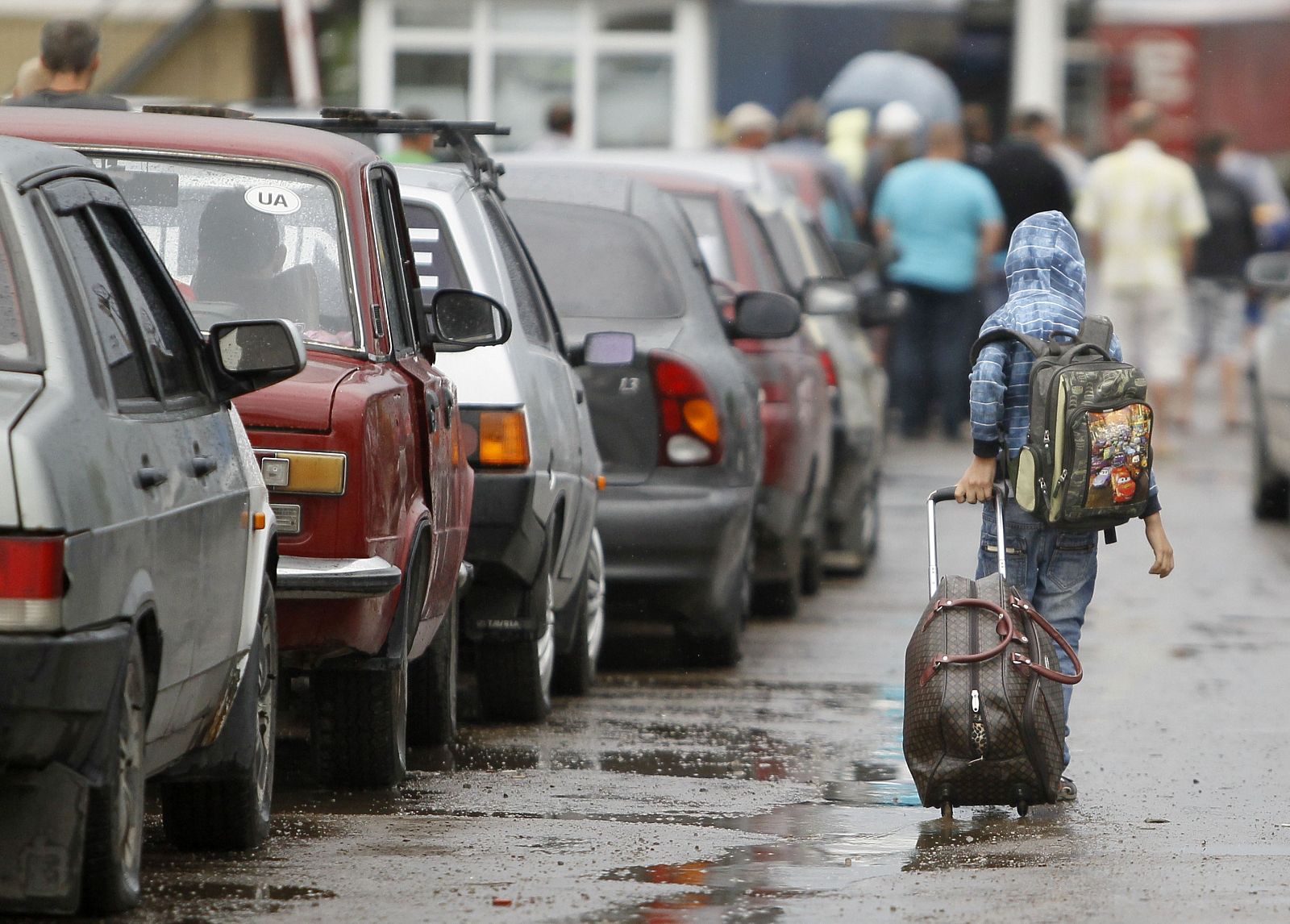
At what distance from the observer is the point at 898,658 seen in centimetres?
1099

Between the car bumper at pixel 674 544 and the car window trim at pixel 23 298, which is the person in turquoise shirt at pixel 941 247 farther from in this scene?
the car window trim at pixel 23 298

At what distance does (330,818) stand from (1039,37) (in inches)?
1157

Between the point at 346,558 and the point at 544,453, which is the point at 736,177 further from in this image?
the point at 346,558

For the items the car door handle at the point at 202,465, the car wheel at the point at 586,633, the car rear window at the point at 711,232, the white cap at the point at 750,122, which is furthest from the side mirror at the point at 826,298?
the white cap at the point at 750,122

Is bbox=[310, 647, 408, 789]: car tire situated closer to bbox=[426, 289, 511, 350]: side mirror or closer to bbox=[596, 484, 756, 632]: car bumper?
bbox=[426, 289, 511, 350]: side mirror

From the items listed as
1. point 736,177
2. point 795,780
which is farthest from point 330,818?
point 736,177

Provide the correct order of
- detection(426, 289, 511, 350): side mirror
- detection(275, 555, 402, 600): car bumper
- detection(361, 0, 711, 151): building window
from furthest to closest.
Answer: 1. detection(361, 0, 711, 151): building window
2. detection(426, 289, 511, 350): side mirror
3. detection(275, 555, 402, 600): car bumper

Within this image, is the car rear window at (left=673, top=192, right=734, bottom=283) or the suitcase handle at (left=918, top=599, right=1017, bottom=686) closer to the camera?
the suitcase handle at (left=918, top=599, right=1017, bottom=686)

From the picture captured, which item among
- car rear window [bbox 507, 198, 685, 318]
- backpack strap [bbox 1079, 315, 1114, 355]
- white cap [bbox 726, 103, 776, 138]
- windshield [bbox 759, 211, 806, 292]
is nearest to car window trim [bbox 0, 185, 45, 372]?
backpack strap [bbox 1079, 315, 1114, 355]

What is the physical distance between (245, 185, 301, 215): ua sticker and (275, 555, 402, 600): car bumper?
0.97 meters

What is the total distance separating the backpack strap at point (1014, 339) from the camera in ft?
24.8

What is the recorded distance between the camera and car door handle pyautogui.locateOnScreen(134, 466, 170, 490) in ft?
17.5

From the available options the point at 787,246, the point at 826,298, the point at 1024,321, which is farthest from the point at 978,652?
the point at 787,246

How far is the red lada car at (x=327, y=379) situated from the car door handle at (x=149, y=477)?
1.17 meters
